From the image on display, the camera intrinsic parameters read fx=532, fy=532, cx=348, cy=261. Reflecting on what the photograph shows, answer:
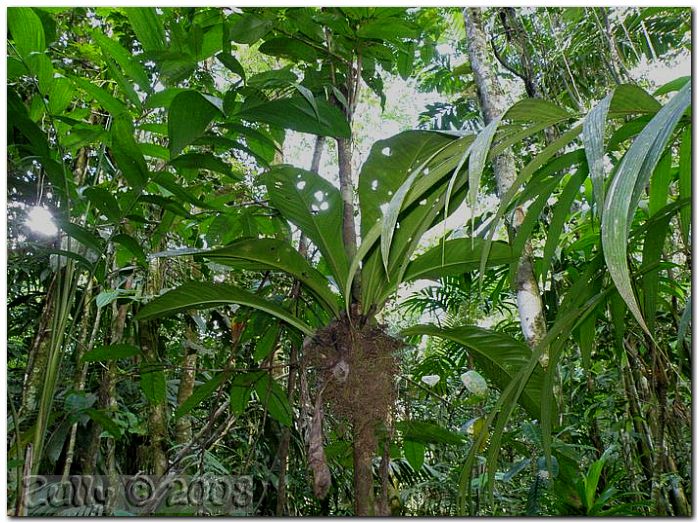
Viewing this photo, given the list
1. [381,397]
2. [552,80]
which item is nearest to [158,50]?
[381,397]

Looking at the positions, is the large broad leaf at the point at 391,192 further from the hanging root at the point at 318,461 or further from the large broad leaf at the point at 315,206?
the hanging root at the point at 318,461

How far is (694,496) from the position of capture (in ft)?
3.71

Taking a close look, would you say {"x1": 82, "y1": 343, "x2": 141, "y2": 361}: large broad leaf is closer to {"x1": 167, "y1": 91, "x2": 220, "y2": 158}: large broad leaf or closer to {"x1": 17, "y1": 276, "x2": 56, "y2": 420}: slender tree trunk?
{"x1": 17, "y1": 276, "x2": 56, "y2": 420}: slender tree trunk

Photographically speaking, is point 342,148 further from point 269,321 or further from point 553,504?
point 553,504

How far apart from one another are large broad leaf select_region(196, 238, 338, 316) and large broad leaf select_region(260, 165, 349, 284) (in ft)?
0.15

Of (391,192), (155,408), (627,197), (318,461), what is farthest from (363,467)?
(155,408)

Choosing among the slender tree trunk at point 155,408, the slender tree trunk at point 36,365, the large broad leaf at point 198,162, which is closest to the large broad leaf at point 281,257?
the large broad leaf at point 198,162

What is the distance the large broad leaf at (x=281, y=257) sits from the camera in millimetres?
1051

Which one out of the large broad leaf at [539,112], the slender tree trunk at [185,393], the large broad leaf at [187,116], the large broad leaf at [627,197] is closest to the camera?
the large broad leaf at [627,197]

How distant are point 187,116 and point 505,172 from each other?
1.11 m

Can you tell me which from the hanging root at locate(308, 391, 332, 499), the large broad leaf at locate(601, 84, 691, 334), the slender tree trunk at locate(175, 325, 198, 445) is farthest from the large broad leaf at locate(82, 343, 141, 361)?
the large broad leaf at locate(601, 84, 691, 334)

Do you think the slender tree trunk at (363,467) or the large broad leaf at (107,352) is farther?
the large broad leaf at (107,352)

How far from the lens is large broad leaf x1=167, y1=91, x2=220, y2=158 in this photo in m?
0.94

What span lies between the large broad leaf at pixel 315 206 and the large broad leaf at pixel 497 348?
0.22 meters
